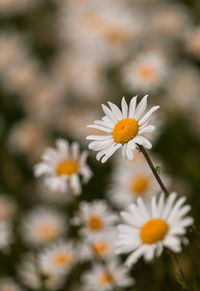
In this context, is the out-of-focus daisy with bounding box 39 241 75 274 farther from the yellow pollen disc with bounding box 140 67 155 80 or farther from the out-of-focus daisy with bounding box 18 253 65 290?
the yellow pollen disc with bounding box 140 67 155 80

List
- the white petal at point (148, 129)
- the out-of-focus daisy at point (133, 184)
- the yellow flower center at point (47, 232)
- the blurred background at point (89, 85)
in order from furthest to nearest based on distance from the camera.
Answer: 1. the blurred background at point (89, 85)
2. the yellow flower center at point (47, 232)
3. the out-of-focus daisy at point (133, 184)
4. the white petal at point (148, 129)

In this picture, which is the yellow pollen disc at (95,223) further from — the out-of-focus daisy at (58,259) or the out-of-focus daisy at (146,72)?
the out-of-focus daisy at (146,72)

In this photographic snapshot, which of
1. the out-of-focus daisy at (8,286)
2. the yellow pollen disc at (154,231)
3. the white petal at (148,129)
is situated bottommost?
the yellow pollen disc at (154,231)

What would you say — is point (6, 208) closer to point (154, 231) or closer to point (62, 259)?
point (62, 259)

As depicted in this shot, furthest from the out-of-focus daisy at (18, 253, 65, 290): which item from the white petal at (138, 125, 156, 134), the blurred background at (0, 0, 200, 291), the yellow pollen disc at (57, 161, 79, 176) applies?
the white petal at (138, 125, 156, 134)

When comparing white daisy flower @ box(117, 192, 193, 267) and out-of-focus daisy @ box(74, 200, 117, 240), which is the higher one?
out-of-focus daisy @ box(74, 200, 117, 240)

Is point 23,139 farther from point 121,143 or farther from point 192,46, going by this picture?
point 121,143

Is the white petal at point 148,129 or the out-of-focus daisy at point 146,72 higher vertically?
the out-of-focus daisy at point 146,72

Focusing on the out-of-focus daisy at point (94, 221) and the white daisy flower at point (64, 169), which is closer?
the white daisy flower at point (64, 169)

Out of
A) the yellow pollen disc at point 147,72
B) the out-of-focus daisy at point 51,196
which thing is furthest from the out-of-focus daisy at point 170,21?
the out-of-focus daisy at point 51,196
